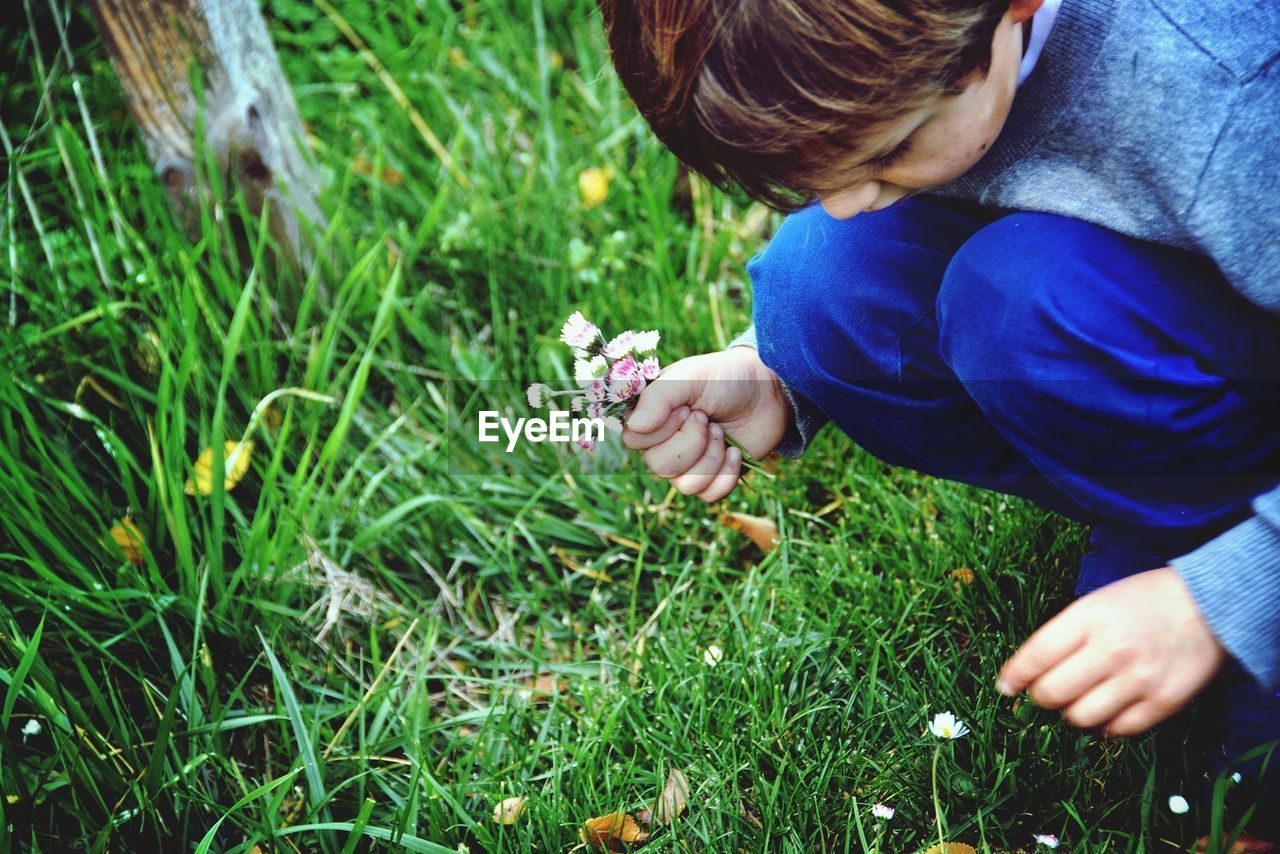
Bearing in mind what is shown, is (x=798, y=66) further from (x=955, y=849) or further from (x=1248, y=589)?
(x=955, y=849)

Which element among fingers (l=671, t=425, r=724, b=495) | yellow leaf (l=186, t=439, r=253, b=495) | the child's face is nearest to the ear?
the child's face

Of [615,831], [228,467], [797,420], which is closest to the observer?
[615,831]

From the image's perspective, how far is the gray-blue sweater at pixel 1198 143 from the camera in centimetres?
96

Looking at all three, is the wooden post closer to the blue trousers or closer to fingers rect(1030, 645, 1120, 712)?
the blue trousers

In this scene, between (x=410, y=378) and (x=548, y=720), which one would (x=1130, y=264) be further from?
(x=410, y=378)

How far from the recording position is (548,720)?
55.3 inches

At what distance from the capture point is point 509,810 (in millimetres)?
1312

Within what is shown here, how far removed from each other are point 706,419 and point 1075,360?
429 millimetres

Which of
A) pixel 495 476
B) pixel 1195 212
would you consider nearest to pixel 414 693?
pixel 495 476

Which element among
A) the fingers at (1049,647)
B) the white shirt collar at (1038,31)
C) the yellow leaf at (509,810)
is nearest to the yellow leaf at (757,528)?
the yellow leaf at (509,810)

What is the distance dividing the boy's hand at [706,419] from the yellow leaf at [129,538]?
2.21ft

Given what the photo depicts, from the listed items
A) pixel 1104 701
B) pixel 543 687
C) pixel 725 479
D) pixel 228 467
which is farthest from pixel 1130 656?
pixel 228 467

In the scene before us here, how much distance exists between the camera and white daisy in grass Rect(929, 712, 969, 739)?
48.6 inches

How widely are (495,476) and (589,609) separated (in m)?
0.26
